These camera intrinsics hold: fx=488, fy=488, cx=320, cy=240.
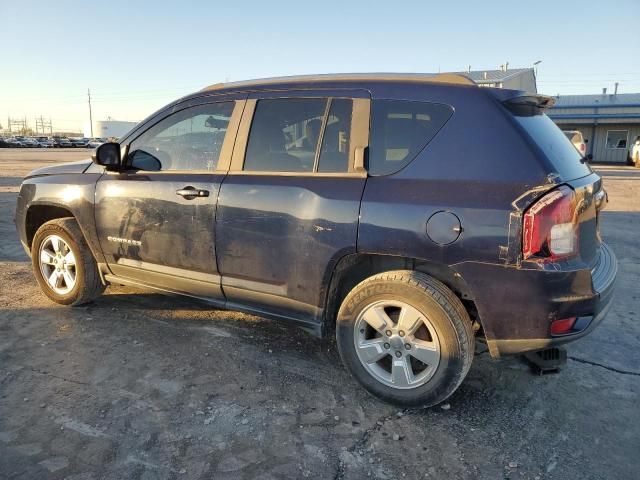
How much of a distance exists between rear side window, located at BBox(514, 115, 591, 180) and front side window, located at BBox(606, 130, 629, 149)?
119 feet

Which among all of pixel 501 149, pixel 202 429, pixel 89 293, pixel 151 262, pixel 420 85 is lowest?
pixel 202 429

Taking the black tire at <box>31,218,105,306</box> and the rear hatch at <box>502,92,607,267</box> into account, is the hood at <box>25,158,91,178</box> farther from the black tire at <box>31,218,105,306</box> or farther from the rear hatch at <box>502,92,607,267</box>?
the rear hatch at <box>502,92,607,267</box>

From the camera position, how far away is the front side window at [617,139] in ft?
110

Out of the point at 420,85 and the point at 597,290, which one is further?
the point at 420,85

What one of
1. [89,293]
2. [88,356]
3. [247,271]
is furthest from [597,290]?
[89,293]

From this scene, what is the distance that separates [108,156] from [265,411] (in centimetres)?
233

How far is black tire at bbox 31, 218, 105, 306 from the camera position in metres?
4.20

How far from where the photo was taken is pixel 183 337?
3887mm

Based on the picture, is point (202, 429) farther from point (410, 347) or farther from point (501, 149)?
point (501, 149)

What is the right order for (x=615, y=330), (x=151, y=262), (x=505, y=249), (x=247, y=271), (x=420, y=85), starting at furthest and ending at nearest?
(x=615, y=330)
(x=151, y=262)
(x=247, y=271)
(x=420, y=85)
(x=505, y=249)

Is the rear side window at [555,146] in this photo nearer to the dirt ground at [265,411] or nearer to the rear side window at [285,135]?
the rear side window at [285,135]

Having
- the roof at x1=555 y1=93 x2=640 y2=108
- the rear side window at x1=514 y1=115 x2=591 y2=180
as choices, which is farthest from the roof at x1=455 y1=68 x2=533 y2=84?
the rear side window at x1=514 y1=115 x2=591 y2=180

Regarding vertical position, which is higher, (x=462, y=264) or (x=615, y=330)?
(x=462, y=264)

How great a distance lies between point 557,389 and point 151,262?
3039mm
